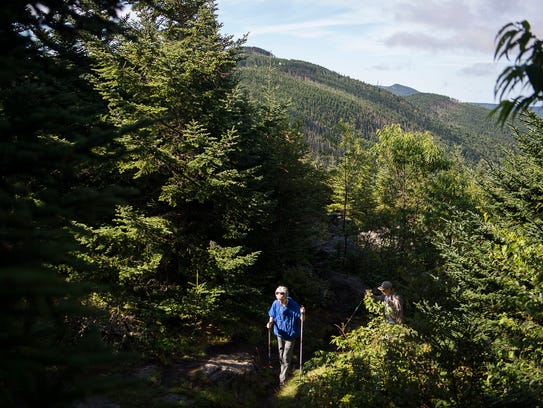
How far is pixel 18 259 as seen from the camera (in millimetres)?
2689

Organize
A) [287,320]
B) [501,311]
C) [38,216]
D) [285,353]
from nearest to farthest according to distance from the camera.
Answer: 1. [38,216]
2. [501,311]
3. [287,320]
4. [285,353]

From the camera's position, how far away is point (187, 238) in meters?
11.1

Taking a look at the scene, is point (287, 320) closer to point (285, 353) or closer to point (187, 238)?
point (285, 353)

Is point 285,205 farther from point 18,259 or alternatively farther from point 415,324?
point 18,259

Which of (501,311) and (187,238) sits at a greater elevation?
(187,238)

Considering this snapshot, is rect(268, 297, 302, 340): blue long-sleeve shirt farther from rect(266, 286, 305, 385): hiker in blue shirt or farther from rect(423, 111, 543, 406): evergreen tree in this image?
rect(423, 111, 543, 406): evergreen tree

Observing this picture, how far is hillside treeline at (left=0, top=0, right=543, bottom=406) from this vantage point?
3.02 metres

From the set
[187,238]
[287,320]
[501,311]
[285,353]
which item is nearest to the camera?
[501,311]

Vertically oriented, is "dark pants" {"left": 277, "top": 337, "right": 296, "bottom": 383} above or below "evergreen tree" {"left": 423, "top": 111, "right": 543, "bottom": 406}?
below

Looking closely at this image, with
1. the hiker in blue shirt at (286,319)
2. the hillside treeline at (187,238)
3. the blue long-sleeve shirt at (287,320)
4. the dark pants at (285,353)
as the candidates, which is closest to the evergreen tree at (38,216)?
the hillside treeline at (187,238)

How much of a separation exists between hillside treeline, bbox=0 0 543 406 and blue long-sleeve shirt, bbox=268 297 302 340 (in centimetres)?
111

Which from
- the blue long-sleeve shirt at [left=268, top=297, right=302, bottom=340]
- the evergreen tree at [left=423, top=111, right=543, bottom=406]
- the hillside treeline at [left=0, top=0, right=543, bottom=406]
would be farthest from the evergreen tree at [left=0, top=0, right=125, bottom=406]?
the blue long-sleeve shirt at [left=268, top=297, right=302, bottom=340]

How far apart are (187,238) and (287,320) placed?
4003 mm

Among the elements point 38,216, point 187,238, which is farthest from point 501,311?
point 38,216
